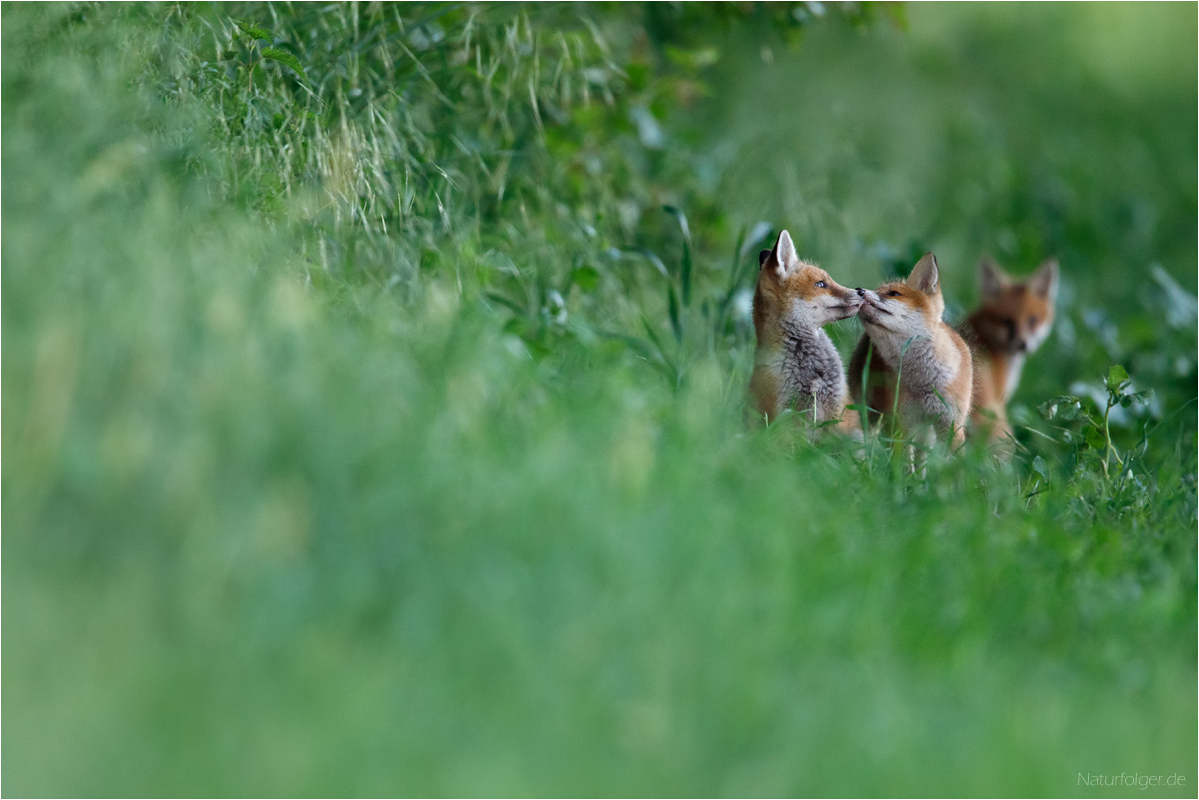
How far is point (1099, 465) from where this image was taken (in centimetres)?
479

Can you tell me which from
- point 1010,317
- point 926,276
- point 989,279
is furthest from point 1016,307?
point 926,276

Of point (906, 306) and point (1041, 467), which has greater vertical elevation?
point (906, 306)

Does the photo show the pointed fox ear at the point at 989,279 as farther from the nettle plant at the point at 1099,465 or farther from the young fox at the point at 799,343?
the young fox at the point at 799,343

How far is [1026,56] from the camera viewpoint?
38.6 feet

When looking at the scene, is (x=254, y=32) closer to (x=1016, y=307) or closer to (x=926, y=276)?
(x=926, y=276)

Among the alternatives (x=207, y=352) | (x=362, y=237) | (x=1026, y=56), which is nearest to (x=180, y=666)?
(x=207, y=352)

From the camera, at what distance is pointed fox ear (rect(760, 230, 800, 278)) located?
456cm

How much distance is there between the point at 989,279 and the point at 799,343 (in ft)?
11.5

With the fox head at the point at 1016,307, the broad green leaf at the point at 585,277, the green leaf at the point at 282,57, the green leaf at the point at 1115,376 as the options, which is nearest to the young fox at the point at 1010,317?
the fox head at the point at 1016,307

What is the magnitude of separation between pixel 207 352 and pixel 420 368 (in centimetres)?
65

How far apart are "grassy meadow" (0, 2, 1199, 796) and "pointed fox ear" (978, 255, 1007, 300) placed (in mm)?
2131

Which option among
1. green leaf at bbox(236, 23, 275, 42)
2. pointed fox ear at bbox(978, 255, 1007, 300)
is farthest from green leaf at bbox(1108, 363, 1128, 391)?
green leaf at bbox(236, 23, 275, 42)

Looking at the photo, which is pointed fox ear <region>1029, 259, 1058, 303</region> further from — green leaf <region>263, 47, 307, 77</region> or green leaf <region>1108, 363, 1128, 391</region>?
green leaf <region>263, 47, 307, 77</region>

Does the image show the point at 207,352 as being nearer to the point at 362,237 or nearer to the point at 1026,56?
the point at 362,237
